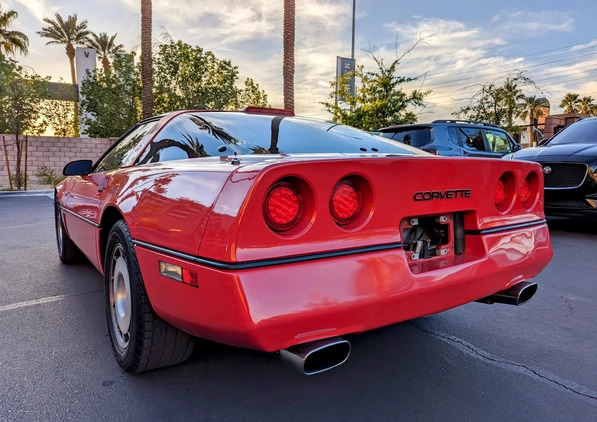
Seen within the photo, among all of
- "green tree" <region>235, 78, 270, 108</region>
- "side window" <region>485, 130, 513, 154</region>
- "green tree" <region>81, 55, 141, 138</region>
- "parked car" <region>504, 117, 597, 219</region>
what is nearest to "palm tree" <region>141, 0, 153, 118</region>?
"green tree" <region>81, 55, 141, 138</region>

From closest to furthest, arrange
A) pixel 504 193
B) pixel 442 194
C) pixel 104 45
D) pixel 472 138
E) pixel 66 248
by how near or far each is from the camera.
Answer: pixel 442 194
pixel 504 193
pixel 66 248
pixel 472 138
pixel 104 45

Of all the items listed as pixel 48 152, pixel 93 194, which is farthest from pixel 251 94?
pixel 93 194

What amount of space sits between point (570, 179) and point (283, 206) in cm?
559

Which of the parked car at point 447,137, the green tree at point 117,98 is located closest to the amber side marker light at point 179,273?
the parked car at point 447,137

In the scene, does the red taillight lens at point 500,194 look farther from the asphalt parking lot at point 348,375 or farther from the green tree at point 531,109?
the green tree at point 531,109

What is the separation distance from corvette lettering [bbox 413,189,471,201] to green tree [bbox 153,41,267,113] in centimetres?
1873

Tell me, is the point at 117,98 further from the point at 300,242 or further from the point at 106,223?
the point at 300,242

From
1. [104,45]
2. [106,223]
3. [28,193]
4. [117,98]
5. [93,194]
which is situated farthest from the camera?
[104,45]

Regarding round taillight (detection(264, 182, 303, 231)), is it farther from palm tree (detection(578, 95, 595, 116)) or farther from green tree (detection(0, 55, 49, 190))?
palm tree (detection(578, 95, 595, 116))

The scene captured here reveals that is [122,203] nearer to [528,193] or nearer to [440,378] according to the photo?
[440,378]

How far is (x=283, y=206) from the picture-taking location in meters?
1.67

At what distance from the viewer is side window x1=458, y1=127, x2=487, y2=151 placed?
9094 mm

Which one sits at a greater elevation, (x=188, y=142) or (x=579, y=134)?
(x=579, y=134)

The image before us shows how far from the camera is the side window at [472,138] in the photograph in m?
9.09
